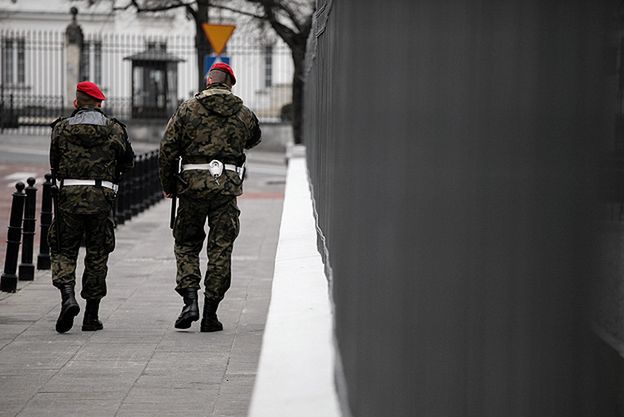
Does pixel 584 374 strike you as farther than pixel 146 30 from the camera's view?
No

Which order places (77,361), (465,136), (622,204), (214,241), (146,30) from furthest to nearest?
1. (146,30)
2. (214,241)
3. (77,361)
4. (622,204)
5. (465,136)

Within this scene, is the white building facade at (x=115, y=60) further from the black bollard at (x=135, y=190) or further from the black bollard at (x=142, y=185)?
the black bollard at (x=135, y=190)

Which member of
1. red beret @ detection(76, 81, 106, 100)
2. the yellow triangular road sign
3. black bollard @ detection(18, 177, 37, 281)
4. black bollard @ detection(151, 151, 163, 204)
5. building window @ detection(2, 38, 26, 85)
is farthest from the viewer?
building window @ detection(2, 38, 26, 85)

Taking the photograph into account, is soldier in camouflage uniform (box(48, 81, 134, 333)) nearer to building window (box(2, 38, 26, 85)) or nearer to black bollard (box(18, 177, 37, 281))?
black bollard (box(18, 177, 37, 281))

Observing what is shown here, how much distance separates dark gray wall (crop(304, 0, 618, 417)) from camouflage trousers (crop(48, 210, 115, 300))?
17.4 ft

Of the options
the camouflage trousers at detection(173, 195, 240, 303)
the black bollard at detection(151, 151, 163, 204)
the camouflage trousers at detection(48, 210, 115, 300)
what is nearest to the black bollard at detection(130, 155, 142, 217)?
the black bollard at detection(151, 151, 163, 204)

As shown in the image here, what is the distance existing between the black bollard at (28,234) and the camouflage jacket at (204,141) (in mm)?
2939

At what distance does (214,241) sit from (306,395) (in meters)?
4.88

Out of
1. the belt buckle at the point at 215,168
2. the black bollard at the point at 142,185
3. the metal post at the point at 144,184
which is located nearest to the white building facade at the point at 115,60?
the metal post at the point at 144,184

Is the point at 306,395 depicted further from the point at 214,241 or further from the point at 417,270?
the point at 214,241

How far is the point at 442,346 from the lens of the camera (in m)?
3.74

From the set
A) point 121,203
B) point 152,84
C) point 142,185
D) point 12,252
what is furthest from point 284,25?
point 12,252

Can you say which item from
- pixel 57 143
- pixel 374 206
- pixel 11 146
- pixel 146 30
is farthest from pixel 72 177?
pixel 146 30

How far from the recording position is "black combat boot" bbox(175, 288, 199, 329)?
8.68 metres
